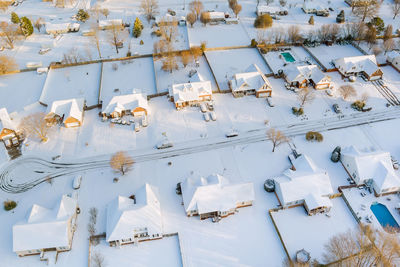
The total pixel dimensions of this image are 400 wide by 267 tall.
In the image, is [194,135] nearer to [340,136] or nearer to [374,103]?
[340,136]

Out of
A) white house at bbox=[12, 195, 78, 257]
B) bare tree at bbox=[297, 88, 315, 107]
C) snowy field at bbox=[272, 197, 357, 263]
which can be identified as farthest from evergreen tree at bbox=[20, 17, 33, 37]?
snowy field at bbox=[272, 197, 357, 263]

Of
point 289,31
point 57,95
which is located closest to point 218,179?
point 57,95

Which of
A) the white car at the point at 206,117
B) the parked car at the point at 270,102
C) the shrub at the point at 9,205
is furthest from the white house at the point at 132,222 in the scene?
the parked car at the point at 270,102

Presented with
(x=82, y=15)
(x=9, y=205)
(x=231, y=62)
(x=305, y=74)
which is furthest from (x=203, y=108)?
(x=82, y=15)

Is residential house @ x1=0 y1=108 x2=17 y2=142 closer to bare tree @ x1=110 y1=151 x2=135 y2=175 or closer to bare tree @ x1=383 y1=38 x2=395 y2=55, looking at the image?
bare tree @ x1=110 y1=151 x2=135 y2=175

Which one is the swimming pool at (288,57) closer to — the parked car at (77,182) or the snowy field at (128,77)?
the snowy field at (128,77)
